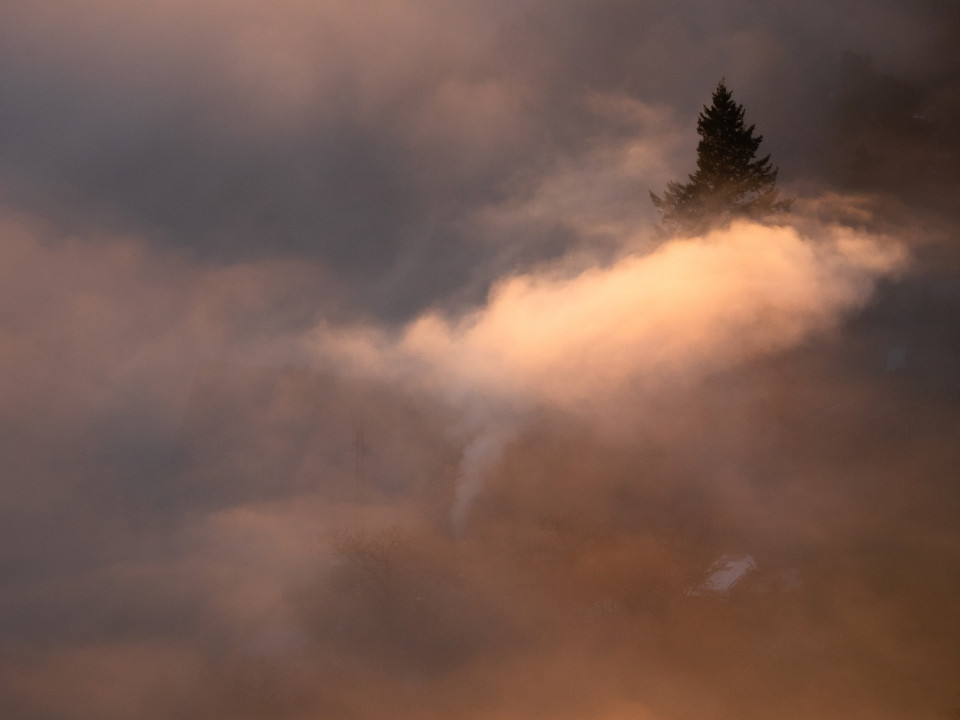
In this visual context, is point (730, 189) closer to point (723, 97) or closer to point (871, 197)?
point (723, 97)

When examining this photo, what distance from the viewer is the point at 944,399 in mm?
33562

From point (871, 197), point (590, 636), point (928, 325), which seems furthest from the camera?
point (871, 197)

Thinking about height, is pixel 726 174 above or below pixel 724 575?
above

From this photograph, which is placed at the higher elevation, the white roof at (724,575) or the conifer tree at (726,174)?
the conifer tree at (726,174)

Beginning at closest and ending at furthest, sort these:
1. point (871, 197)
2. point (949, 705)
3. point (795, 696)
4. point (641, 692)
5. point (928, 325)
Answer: point (949, 705)
point (795, 696)
point (641, 692)
point (928, 325)
point (871, 197)

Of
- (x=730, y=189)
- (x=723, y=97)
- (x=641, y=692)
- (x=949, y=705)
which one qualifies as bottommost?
(x=949, y=705)

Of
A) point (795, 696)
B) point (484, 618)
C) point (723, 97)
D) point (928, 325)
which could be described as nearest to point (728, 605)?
point (795, 696)

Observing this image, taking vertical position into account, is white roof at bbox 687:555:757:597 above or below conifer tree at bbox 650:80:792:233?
below

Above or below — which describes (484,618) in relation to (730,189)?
below

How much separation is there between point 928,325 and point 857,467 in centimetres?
771

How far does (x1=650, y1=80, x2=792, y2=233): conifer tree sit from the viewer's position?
104ft

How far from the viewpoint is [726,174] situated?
32.0m

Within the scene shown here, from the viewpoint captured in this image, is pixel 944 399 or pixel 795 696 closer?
pixel 795 696

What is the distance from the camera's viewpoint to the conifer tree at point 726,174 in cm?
3166
